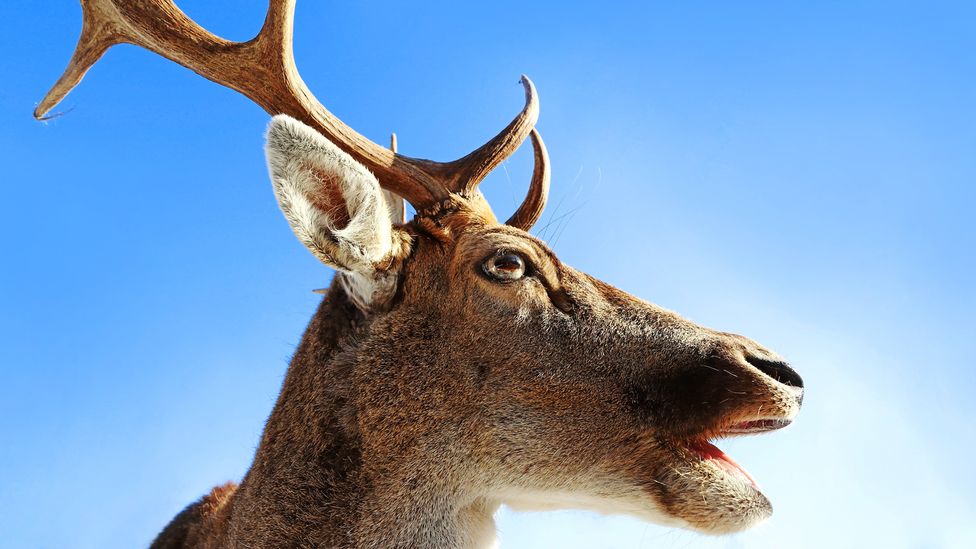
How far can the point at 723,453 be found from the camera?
4633 mm

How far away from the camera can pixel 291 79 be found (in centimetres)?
588

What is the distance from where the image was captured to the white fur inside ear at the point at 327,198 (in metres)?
4.50

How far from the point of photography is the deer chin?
4355 millimetres

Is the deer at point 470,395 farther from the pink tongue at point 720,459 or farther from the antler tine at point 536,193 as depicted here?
the antler tine at point 536,193

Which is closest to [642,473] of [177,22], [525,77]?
[525,77]

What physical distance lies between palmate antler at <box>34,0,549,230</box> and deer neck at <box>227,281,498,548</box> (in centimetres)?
137

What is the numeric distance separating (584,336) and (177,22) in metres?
3.90

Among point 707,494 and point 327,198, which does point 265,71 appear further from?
point 707,494

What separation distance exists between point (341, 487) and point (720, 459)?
2.20m

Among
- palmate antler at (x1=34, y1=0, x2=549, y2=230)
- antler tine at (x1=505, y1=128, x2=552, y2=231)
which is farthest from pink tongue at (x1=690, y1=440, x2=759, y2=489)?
antler tine at (x1=505, y1=128, x2=552, y2=231)

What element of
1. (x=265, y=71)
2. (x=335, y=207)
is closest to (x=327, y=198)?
(x=335, y=207)

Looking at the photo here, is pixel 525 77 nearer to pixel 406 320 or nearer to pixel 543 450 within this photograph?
pixel 406 320

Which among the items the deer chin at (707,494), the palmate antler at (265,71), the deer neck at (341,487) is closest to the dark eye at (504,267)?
the deer neck at (341,487)

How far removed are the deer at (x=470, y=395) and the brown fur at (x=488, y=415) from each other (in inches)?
0.4
